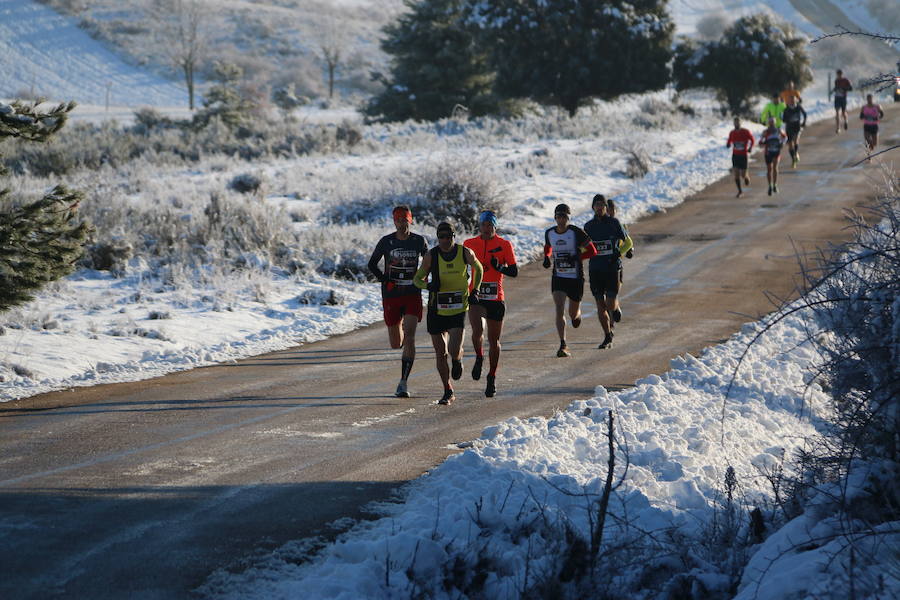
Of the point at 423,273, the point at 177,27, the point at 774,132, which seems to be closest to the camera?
the point at 423,273

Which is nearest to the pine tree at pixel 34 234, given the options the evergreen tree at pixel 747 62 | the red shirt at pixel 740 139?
the red shirt at pixel 740 139

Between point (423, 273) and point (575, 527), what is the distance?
479 centimetres

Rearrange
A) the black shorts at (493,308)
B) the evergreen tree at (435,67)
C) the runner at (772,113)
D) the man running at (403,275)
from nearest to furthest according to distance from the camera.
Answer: the man running at (403,275) → the black shorts at (493,308) → the runner at (772,113) → the evergreen tree at (435,67)

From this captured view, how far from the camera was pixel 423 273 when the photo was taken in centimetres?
1147

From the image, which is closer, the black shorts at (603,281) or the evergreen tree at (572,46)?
the black shorts at (603,281)

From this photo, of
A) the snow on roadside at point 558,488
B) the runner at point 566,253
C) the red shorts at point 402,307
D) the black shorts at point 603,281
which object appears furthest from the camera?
the black shorts at point 603,281

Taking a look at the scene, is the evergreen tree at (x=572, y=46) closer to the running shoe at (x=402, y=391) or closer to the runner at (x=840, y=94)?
the runner at (x=840, y=94)

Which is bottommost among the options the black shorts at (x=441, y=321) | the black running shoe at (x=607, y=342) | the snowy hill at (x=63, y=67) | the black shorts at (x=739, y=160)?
the black running shoe at (x=607, y=342)

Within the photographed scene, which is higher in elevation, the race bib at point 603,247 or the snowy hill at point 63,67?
the snowy hill at point 63,67

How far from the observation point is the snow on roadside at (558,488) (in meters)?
6.53

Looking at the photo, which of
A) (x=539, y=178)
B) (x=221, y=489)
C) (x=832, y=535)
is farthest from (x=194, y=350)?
(x=539, y=178)

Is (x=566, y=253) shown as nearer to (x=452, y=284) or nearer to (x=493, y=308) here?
(x=493, y=308)

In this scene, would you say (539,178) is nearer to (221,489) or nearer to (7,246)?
(7,246)

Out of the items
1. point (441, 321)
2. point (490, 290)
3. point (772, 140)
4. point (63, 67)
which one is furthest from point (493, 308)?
point (63, 67)
